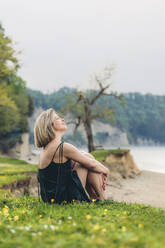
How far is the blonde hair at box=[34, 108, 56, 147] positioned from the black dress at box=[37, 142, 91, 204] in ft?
0.93

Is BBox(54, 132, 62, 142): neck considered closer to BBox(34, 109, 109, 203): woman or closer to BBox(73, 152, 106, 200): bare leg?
BBox(34, 109, 109, 203): woman

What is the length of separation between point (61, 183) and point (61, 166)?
33 centimetres

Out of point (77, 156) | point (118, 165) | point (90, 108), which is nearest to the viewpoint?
point (77, 156)

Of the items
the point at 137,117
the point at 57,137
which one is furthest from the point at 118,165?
the point at 137,117

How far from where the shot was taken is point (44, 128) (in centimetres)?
524

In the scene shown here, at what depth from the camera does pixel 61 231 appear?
3.25m

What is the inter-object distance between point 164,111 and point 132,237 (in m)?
177

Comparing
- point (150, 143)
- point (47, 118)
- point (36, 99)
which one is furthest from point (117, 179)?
point (150, 143)

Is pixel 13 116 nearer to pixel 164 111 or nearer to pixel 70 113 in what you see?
pixel 70 113

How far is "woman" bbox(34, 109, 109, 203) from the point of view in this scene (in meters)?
5.20

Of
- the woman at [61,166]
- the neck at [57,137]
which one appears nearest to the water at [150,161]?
the woman at [61,166]

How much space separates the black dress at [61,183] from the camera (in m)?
5.25

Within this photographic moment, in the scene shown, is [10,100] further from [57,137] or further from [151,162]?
[151,162]

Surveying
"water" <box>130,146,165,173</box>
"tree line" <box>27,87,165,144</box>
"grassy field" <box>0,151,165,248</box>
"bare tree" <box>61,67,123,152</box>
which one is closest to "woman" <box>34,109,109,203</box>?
"grassy field" <box>0,151,165,248</box>
